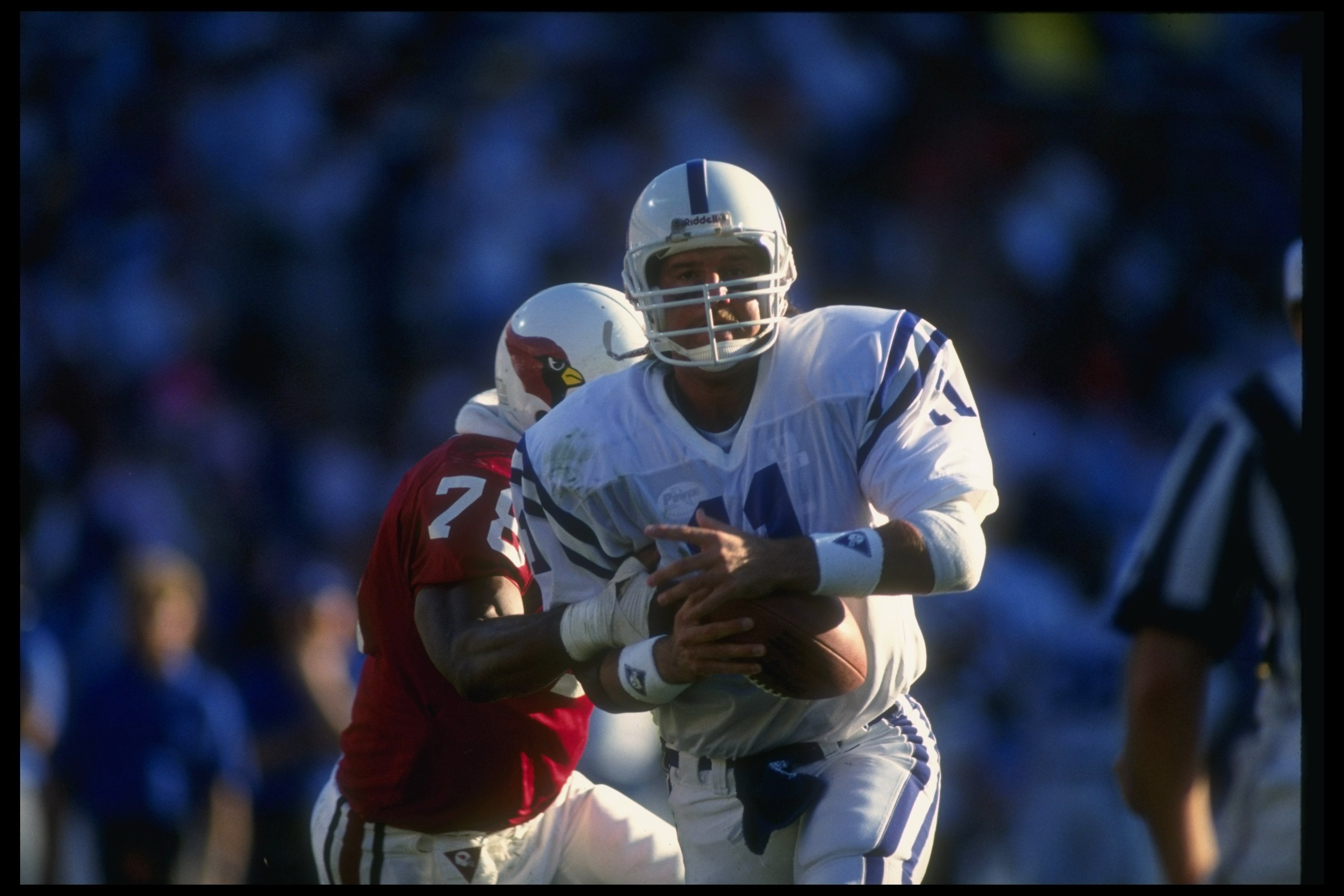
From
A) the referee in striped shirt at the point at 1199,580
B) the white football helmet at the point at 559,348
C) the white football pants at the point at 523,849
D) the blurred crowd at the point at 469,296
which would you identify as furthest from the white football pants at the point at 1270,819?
the blurred crowd at the point at 469,296

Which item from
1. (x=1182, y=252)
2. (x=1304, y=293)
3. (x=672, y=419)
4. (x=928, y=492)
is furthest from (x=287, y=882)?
(x=1182, y=252)

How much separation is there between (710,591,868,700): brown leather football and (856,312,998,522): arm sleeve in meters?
0.24

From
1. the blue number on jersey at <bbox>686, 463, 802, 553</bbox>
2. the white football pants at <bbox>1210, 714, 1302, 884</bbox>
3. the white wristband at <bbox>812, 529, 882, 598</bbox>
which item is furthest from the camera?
the blue number on jersey at <bbox>686, 463, 802, 553</bbox>

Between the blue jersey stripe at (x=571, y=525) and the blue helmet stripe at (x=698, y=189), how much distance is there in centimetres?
61

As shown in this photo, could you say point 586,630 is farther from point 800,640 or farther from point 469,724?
point 469,724

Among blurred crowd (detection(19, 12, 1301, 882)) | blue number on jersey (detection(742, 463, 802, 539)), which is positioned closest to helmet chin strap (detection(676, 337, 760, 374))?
blue number on jersey (detection(742, 463, 802, 539))

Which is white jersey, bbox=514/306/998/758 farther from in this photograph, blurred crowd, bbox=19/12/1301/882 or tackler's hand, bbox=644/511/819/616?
blurred crowd, bbox=19/12/1301/882

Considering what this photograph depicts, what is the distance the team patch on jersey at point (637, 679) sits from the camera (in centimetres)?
283

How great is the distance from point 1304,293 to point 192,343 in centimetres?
669

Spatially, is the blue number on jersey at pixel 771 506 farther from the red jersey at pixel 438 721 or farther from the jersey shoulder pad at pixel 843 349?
the red jersey at pixel 438 721

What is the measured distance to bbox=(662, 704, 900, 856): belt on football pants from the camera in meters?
2.88

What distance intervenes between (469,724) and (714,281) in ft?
3.62

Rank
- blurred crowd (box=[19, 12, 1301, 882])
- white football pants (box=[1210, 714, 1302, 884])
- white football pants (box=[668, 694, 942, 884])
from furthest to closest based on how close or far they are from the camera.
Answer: blurred crowd (box=[19, 12, 1301, 882]) < white football pants (box=[668, 694, 942, 884]) < white football pants (box=[1210, 714, 1302, 884])

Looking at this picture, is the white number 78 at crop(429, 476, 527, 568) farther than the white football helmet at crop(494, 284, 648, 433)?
No
